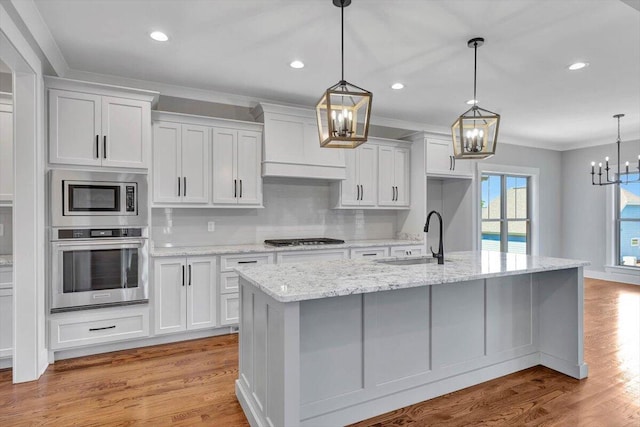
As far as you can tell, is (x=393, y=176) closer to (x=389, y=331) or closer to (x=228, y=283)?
(x=228, y=283)

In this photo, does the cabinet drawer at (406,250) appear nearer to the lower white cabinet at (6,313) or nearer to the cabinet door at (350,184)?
the cabinet door at (350,184)

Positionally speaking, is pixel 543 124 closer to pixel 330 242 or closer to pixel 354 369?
pixel 330 242

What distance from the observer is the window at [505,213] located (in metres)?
6.62

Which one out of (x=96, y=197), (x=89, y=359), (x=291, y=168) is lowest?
(x=89, y=359)

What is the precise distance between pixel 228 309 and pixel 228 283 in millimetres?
274

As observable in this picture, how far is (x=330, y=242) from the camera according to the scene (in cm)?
459

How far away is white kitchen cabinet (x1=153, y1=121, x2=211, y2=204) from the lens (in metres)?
3.80

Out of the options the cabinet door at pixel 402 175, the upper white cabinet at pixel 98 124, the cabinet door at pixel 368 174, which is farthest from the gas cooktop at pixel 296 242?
the upper white cabinet at pixel 98 124

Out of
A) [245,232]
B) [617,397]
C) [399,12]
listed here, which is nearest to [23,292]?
[245,232]

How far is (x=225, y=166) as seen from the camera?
4102mm

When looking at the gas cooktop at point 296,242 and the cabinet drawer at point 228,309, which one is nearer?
the cabinet drawer at point 228,309

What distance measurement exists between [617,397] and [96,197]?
171 inches

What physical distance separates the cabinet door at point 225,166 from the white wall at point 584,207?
22.1 ft

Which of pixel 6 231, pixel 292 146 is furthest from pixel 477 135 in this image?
pixel 6 231
